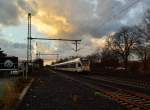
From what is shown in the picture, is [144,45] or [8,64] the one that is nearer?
[8,64]

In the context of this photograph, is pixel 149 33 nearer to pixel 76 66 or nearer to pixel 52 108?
pixel 76 66

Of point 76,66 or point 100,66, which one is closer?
point 76,66

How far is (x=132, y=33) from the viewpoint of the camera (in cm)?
12381

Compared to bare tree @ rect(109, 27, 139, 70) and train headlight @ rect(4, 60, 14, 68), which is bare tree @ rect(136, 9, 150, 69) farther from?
train headlight @ rect(4, 60, 14, 68)

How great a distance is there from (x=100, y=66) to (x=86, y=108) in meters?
104

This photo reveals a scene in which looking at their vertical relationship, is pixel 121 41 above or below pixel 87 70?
above

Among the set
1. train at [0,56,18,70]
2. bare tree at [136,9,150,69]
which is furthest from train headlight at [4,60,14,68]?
bare tree at [136,9,150,69]

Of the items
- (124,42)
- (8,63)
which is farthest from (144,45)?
(8,63)

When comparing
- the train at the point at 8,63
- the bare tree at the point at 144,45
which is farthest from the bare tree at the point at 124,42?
the train at the point at 8,63

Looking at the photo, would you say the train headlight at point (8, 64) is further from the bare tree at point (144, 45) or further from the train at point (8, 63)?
the bare tree at point (144, 45)

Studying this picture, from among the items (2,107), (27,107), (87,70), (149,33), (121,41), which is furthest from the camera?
(121,41)

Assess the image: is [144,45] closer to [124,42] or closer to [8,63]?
[124,42]

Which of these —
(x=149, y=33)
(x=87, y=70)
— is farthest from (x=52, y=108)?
(x=149, y=33)

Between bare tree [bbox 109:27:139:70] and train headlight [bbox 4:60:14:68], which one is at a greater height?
bare tree [bbox 109:27:139:70]
